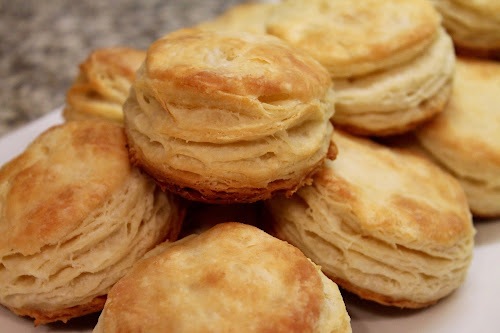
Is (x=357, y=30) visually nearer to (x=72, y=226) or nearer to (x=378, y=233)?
(x=378, y=233)

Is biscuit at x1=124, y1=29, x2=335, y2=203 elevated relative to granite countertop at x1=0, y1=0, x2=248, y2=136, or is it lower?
elevated

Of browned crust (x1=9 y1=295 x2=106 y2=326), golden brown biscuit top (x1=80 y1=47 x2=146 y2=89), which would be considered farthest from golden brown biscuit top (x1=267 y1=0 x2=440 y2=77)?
browned crust (x1=9 y1=295 x2=106 y2=326)

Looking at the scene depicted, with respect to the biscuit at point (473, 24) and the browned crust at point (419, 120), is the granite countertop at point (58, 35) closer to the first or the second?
the browned crust at point (419, 120)

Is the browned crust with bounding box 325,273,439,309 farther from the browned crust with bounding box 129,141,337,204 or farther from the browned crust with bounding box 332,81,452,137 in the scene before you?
the browned crust with bounding box 332,81,452,137

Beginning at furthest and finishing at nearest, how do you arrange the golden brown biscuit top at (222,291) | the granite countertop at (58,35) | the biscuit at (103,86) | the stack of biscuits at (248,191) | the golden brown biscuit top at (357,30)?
the granite countertop at (58,35), the biscuit at (103,86), the golden brown biscuit top at (357,30), the stack of biscuits at (248,191), the golden brown biscuit top at (222,291)

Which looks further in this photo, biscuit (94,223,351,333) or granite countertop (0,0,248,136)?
granite countertop (0,0,248,136)

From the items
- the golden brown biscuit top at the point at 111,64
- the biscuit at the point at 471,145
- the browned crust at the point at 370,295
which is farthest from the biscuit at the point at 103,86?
the biscuit at the point at 471,145

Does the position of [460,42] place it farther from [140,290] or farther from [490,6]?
[140,290]
